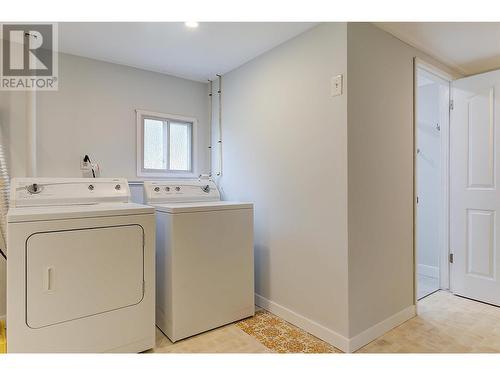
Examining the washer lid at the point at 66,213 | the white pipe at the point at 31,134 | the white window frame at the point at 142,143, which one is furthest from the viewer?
the white window frame at the point at 142,143

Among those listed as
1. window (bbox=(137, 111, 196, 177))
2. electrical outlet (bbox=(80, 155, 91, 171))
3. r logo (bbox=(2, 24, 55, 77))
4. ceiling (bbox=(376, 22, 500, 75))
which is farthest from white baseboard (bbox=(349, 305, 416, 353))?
r logo (bbox=(2, 24, 55, 77))

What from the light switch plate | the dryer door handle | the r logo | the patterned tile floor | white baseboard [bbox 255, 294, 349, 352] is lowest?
the patterned tile floor

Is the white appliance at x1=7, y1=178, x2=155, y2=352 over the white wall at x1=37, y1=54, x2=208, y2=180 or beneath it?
beneath

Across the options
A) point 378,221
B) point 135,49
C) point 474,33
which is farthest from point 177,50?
point 474,33

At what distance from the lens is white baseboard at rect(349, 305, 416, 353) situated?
1.89 m

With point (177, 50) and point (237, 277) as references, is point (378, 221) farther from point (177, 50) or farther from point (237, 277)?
point (177, 50)

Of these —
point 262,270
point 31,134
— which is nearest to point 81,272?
point 31,134

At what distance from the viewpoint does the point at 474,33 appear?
2.15 m

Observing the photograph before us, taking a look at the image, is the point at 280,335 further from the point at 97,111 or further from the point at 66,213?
the point at 97,111

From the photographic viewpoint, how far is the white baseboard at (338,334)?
1882 mm

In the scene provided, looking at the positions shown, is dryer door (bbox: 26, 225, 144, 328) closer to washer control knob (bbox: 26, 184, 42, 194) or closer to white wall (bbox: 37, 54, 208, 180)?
washer control knob (bbox: 26, 184, 42, 194)

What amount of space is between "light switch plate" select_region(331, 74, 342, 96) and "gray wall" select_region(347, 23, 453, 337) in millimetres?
68

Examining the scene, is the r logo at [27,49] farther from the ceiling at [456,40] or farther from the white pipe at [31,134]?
the ceiling at [456,40]

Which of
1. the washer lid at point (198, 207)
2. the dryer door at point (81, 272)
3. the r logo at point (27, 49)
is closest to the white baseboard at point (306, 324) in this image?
the washer lid at point (198, 207)
